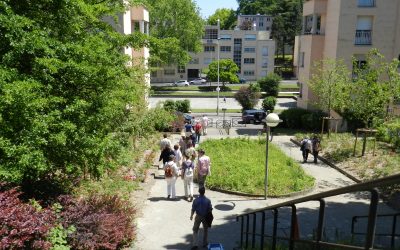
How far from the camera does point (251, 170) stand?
53.7 feet

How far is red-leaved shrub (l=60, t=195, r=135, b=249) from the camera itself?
27.4 ft

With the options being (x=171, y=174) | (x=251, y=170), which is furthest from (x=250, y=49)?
(x=171, y=174)

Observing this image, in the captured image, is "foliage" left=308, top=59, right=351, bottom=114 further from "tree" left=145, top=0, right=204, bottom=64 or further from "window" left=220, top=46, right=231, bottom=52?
"window" left=220, top=46, right=231, bottom=52

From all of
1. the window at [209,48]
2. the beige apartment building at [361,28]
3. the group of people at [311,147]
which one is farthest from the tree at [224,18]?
the group of people at [311,147]

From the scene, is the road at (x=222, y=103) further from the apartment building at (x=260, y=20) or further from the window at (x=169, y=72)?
the apartment building at (x=260, y=20)

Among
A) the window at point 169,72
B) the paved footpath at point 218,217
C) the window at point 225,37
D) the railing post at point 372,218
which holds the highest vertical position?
the window at point 225,37

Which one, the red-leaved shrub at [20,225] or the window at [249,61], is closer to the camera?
the red-leaved shrub at [20,225]

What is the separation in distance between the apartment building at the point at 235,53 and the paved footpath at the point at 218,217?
59.7 m

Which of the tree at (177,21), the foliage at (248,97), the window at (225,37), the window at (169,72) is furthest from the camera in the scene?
the window at (225,37)

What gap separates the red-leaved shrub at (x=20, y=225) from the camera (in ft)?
22.8

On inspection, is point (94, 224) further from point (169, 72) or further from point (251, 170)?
point (169, 72)

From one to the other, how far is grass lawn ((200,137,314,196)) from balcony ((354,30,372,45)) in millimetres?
12190

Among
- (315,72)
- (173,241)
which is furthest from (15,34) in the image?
(315,72)

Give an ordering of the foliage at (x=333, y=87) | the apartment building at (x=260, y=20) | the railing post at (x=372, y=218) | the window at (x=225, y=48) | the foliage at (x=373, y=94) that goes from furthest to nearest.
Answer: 1. the apartment building at (x=260, y=20)
2. the window at (x=225, y=48)
3. the foliage at (x=333, y=87)
4. the foliage at (x=373, y=94)
5. the railing post at (x=372, y=218)
